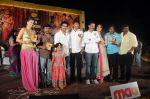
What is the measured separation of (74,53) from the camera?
123 inches

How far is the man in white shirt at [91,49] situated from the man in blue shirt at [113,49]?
0.13 m

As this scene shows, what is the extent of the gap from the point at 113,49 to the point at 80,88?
55cm

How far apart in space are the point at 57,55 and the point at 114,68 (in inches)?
26.2

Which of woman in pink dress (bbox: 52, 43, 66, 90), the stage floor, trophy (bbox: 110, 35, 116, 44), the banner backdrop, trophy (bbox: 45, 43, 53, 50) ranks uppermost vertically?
the banner backdrop

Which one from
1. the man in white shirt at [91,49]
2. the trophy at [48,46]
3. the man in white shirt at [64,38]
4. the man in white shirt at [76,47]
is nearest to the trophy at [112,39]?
the man in white shirt at [91,49]

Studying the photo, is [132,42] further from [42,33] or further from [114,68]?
[42,33]

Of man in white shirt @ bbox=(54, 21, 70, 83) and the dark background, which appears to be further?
the dark background

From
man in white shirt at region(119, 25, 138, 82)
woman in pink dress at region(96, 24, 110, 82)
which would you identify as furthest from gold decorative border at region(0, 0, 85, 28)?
man in white shirt at region(119, 25, 138, 82)

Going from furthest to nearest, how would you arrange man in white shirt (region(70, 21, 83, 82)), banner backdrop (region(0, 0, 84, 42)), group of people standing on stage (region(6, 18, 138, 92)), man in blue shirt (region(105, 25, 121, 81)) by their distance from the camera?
man in blue shirt (region(105, 25, 121, 81)) → man in white shirt (region(70, 21, 83, 82)) → group of people standing on stage (region(6, 18, 138, 92)) → banner backdrop (region(0, 0, 84, 42))

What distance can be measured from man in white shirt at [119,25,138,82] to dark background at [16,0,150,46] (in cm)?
6

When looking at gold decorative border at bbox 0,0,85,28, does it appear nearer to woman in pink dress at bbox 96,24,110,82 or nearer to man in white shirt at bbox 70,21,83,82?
man in white shirt at bbox 70,21,83,82

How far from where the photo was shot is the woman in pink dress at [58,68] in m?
3.04

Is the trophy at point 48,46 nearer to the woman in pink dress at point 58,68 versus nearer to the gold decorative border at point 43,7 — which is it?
the woman in pink dress at point 58,68

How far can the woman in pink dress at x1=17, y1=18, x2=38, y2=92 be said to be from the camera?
2.90 metres
